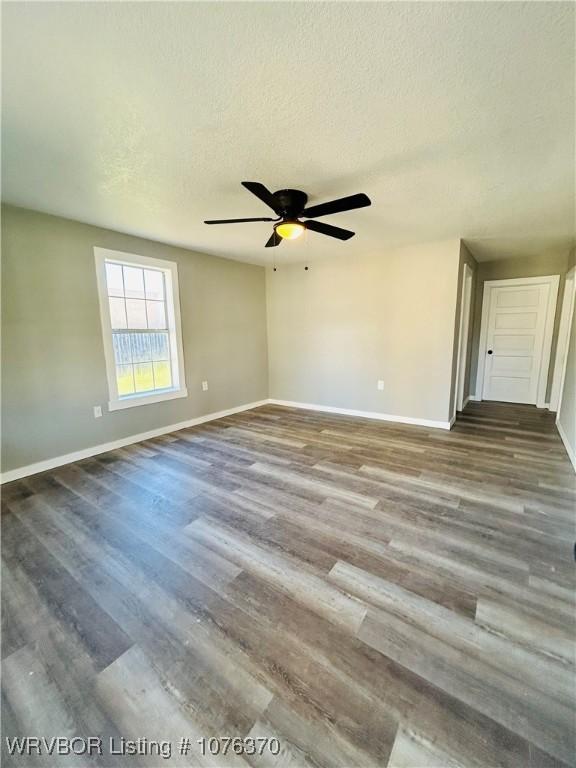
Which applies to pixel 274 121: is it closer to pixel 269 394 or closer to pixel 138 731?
pixel 138 731

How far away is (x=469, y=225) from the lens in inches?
132

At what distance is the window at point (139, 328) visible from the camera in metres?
3.57

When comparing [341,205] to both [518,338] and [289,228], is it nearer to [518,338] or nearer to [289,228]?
[289,228]

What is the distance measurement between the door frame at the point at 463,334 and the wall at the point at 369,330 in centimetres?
47

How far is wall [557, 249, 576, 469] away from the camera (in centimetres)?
327

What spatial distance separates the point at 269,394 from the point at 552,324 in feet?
15.6

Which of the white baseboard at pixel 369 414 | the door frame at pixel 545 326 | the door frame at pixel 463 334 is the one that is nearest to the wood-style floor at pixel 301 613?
the white baseboard at pixel 369 414

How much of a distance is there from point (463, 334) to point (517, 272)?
60.2 inches

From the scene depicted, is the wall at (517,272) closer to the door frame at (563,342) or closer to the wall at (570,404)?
the door frame at (563,342)

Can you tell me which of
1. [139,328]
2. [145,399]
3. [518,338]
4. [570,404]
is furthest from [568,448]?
[139,328]

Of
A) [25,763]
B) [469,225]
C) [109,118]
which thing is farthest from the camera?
[469,225]

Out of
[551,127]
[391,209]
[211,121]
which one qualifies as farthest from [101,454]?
[551,127]

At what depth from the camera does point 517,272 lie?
5031 mm

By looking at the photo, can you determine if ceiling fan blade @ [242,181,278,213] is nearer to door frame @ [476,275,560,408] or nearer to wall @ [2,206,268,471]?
wall @ [2,206,268,471]
